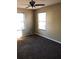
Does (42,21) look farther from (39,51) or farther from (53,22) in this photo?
(39,51)

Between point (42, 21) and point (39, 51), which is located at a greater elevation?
point (42, 21)

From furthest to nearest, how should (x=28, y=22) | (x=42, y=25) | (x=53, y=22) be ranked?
(x=28, y=22) → (x=42, y=25) → (x=53, y=22)

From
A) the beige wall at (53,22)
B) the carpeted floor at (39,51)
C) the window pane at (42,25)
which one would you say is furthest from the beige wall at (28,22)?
the carpeted floor at (39,51)

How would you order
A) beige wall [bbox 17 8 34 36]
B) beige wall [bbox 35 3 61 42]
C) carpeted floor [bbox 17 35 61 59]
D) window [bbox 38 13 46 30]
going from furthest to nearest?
beige wall [bbox 17 8 34 36] → window [bbox 38 13 46 30] → beige wall [bbox 35 3 61 42] → carpeted floor [bbox 17 35 61 59]

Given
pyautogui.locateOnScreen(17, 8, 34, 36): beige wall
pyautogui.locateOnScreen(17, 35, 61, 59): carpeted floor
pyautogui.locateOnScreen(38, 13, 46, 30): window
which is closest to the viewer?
pyautogui.locateOnScreen(17, 35, 61, 59): carpeted floor

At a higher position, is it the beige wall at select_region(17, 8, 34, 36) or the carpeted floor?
the beige wall at select_region(17, 8, 34, 36)

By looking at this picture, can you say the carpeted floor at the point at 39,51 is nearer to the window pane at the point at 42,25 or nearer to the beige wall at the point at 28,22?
the window pane at the point at 42,25

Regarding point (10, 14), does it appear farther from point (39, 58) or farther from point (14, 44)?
point (39, 58)

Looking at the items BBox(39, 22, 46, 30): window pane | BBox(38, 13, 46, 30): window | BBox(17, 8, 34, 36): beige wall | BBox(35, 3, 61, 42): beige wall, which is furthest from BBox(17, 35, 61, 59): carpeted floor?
BBox(17, 8, 34, 36): beige wall

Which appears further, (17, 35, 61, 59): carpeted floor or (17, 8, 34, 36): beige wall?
(17, 8, 34, 36): beige wall

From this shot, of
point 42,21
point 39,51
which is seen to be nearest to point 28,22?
point 42,21

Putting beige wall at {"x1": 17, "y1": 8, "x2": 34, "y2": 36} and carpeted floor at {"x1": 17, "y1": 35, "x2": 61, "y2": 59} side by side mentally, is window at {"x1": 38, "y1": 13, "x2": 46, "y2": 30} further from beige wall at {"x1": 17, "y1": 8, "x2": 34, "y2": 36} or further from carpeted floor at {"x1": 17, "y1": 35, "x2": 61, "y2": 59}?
carpeted floor at {"x1": 17, "y1": 35, "x2": 61, "y2": 59}
